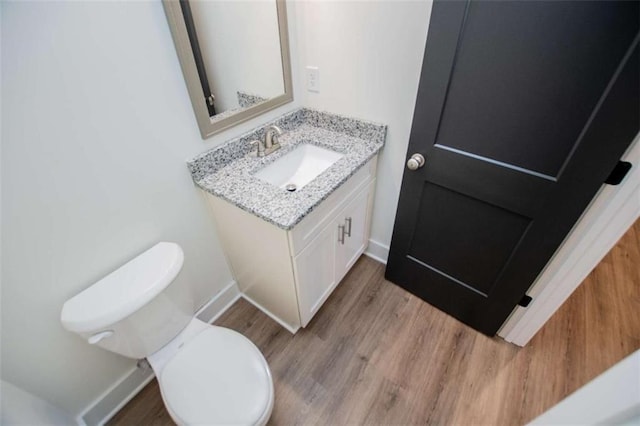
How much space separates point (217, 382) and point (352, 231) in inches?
36.5

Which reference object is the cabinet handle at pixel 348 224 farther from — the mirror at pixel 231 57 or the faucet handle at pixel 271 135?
the mirror at pixel 231 57

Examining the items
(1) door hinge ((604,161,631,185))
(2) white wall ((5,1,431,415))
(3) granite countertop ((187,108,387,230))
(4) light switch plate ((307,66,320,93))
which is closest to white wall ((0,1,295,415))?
(2) white wall ((5,1,431,415))

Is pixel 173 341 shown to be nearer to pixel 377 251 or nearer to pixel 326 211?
pixel 326 211

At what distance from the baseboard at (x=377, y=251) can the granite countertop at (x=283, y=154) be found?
2.33ft

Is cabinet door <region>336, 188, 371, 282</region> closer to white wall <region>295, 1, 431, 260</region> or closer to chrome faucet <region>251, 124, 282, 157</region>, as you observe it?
white wall <region>295, 1, 431, 260</region>

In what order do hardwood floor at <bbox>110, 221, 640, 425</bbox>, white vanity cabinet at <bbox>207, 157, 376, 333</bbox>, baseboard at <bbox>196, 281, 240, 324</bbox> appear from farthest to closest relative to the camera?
baseboard at <bbox>196, 281, 240, 324</bbox>, hardwood floor at <bbox>110, 221, 640, 425</bbox>, white vanity cabinet at <bbox>207, 157, 376, 333</bbox>

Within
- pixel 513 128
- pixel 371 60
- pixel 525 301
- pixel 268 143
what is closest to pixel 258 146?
pixel 268 143

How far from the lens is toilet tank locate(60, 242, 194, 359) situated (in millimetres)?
828

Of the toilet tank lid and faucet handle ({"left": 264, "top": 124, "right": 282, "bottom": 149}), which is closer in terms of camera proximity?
the toilet tank lid

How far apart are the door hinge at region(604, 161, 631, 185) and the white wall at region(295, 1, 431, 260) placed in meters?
0.72

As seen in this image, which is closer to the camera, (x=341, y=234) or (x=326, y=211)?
(x=326, y=211)

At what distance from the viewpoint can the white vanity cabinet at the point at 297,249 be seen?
107cm

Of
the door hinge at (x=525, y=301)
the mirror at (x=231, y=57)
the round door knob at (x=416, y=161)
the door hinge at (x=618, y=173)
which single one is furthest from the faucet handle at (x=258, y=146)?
the door hinge at (x=525, y=301)

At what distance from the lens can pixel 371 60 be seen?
121 centimetres
